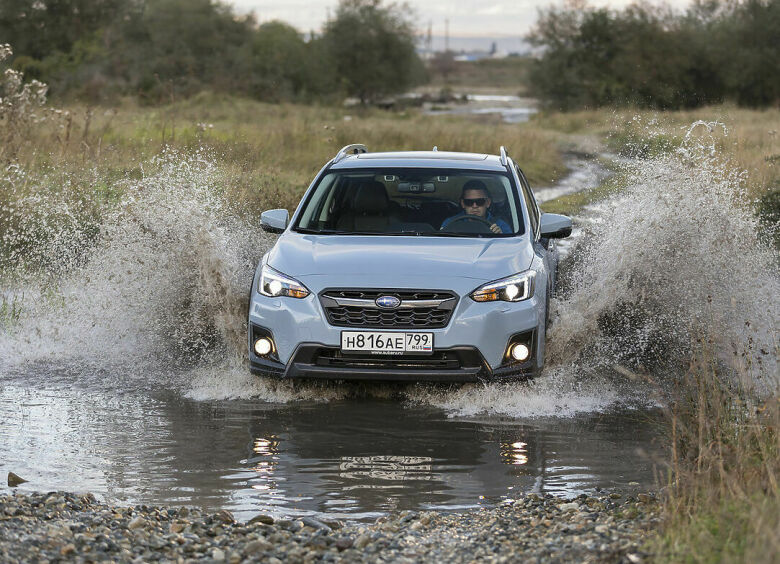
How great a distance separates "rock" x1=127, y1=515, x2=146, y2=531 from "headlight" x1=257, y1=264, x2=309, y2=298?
2.64 metres

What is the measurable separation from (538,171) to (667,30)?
48.5m

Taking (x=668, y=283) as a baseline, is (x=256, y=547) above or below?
below

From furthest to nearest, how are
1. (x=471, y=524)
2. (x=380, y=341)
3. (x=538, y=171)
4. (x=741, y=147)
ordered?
1. (x=538, y=171)
2. (x=741, y=147)
3. (x=380, y=341)
4. (x=471, y=524)

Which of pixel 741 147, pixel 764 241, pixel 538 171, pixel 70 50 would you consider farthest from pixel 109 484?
pixel 70 50

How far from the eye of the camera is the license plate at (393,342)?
7469 mm

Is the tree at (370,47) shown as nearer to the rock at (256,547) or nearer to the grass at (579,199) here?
the grass at (579,199)

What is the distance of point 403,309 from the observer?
7508 millimetres

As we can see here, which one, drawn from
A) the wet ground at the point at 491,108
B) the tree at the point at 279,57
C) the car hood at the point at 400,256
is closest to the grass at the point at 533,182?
the car hood at the point at 400,256

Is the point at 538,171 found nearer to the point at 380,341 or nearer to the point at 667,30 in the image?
the point at 380,341

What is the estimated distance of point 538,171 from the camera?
94.3 feet

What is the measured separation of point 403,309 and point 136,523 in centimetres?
273

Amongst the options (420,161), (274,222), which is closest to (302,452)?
(274,222)

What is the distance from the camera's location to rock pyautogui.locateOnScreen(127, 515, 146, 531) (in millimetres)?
5148

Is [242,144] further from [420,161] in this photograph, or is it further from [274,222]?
[274,222]
